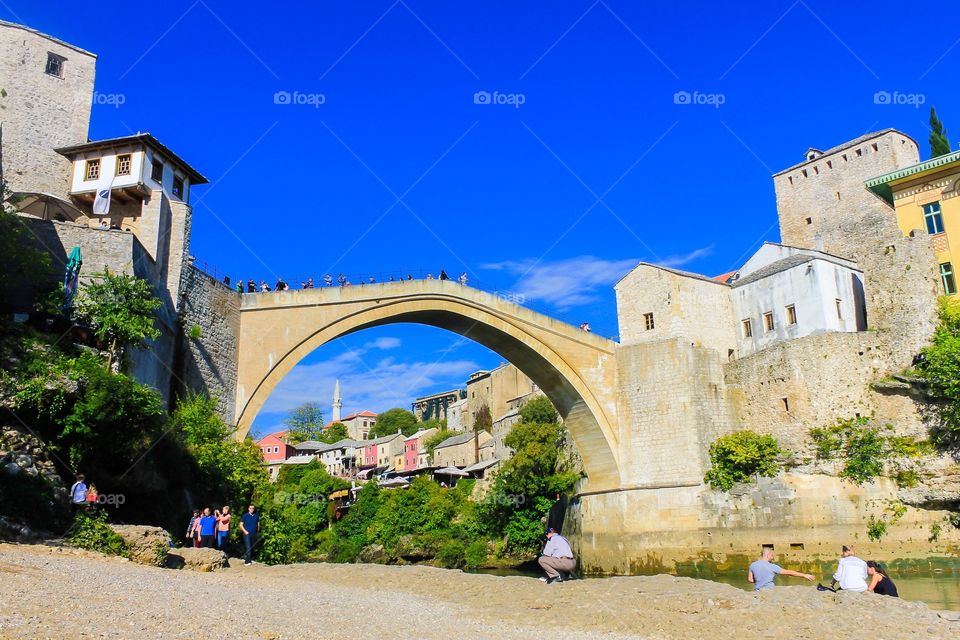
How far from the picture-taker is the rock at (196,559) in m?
12.1

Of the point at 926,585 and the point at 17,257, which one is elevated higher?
the point at 17,257

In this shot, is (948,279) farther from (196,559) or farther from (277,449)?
(277,449)

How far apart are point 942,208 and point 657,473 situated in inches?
535

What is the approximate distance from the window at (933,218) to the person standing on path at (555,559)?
2190 centimetres

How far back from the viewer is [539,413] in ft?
149

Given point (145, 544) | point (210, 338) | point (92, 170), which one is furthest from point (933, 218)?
point (92, 170)

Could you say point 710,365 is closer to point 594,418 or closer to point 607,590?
point 594,418

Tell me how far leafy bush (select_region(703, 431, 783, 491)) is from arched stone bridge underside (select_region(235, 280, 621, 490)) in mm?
3672

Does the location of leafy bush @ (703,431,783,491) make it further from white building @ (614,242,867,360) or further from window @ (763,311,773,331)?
window @ (763,311,773,331)

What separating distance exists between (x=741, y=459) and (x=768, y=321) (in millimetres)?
5997

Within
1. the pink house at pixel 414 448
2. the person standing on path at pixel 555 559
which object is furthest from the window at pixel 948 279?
the pink house at pixel 414 448

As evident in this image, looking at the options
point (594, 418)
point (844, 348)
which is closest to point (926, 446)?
point (844, 348)

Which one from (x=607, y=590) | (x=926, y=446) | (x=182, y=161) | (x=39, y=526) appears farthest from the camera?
(x=926, y=446)

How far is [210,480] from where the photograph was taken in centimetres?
1819
